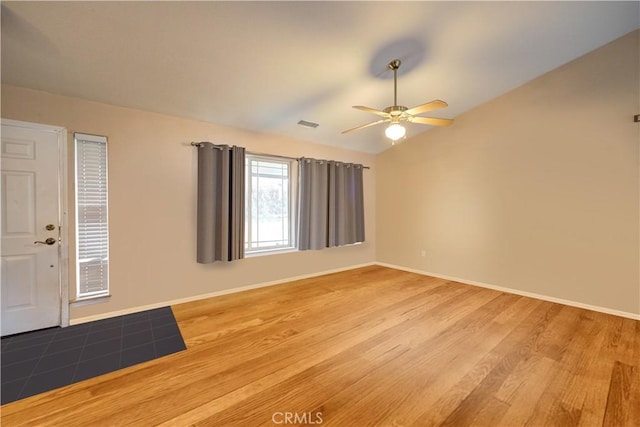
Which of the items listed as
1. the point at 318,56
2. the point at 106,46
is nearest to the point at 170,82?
the point at 106,46

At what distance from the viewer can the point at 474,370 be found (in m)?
1.98

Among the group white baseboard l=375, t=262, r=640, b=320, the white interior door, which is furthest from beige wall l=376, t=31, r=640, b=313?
the white interior door

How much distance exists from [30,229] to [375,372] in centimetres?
346

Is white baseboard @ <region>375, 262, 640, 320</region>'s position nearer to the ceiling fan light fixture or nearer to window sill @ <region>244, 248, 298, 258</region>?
window sill @ <region>244, 248, 298, 258</region>

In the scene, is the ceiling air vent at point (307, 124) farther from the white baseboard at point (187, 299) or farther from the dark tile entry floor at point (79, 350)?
the dark tile entry floor at point (79, 350)

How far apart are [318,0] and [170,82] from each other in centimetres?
166

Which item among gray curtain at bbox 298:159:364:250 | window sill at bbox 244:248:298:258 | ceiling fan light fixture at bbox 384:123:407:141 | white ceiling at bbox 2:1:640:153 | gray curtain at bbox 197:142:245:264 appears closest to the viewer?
white ceiling at bbox 2:1:640:153

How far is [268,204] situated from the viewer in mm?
4145

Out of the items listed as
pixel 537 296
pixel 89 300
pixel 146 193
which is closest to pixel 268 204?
pixel 146 193

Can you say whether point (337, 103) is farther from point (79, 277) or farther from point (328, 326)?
point (79, 277)

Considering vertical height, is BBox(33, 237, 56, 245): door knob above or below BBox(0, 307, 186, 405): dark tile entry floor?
above

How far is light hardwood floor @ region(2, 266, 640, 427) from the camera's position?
1551 mm

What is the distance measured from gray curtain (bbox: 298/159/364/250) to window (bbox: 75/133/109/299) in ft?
8.25

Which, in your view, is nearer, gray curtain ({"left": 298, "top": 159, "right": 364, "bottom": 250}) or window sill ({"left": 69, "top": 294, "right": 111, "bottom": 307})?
window sill ({"left": 69, "top": 294, "right": 111, "bottom": 307})
